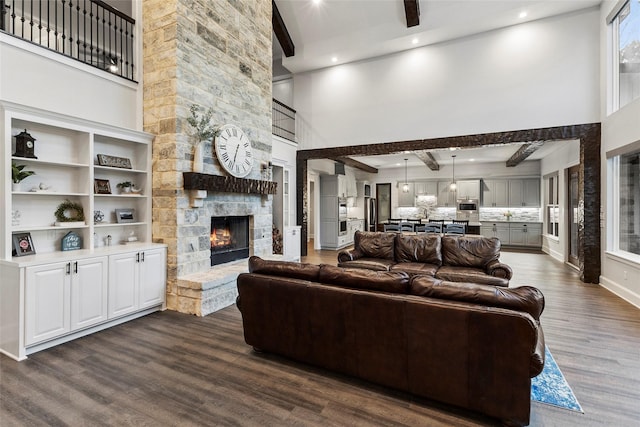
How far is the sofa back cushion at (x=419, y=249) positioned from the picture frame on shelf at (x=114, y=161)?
4.20 meters

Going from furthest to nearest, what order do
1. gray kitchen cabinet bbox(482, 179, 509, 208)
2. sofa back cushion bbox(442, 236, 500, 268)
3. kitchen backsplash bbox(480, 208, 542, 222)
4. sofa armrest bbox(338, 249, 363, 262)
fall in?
gray kitchen cabinet bbox(482, 179, 509, 208), kitchen backsplash bbox(480, 208, 542, 222), sofa armrest bbox(338, 249, 363, 262), sofa back cushion bbox(442, 236, 500, 268)

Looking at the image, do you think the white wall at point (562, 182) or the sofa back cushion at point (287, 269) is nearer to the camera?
the sofa back cushion at point (287, 269)

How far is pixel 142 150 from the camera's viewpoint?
4.25m

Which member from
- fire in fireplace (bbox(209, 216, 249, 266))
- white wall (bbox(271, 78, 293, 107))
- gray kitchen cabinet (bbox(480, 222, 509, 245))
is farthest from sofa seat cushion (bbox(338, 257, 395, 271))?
gray kitchen cabinet (bbox(480, 222, 509, 245))

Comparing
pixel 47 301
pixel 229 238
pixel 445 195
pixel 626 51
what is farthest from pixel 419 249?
pixel 445 195

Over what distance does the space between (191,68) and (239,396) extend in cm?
410

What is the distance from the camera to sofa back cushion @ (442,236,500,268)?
4496mm

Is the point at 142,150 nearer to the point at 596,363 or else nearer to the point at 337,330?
the point at 337,330

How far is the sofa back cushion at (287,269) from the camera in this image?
8.50 feet

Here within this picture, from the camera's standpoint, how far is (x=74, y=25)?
6.32 metres

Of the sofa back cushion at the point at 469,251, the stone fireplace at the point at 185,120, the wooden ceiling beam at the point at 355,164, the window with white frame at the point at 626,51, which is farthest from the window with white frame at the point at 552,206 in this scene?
the stone fireplace at the point at 185,120

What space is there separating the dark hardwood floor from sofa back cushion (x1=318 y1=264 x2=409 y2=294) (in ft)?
2.45

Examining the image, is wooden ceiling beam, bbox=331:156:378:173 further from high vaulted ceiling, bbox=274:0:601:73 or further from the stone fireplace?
the stone fireplace

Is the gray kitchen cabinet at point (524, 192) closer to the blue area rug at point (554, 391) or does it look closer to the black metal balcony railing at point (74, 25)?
the blue area rug at point (554, 391)
